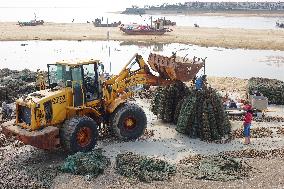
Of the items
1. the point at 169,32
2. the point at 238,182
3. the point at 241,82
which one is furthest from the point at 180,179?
the point at 169,32

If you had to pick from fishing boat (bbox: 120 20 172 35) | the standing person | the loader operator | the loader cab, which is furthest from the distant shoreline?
the loader cab

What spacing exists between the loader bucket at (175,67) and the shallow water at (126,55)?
566 inches

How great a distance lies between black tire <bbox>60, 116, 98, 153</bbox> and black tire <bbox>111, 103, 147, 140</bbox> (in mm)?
1113

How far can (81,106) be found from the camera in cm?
1315

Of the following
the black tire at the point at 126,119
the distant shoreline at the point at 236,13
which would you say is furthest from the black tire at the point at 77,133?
the distant shoreline at the point at 236,13

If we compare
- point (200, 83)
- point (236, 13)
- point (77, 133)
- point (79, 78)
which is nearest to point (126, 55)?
point (200, 83)

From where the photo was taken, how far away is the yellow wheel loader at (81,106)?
1244 cm

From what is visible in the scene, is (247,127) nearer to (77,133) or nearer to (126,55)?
(77,133)

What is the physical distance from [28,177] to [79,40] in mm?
43525

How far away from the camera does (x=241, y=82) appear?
25250mm

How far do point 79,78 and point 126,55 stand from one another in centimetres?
2715

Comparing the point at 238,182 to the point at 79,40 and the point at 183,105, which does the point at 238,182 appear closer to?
the point at 183,105

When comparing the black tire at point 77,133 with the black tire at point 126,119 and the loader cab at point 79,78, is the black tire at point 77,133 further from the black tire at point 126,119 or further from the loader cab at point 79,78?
the black tire at point 126,119

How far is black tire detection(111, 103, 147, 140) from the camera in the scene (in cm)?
1416
